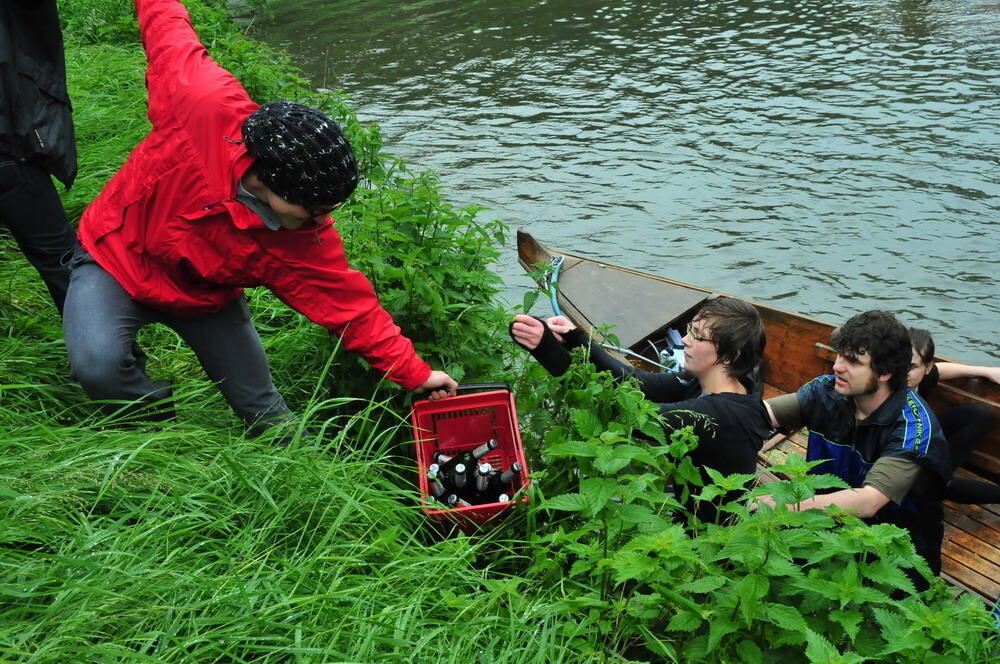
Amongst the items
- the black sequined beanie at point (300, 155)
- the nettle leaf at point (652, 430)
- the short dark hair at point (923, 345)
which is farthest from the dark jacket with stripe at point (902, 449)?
the black sequined beanie at point (300, 155)

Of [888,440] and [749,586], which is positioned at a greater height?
[749,586]

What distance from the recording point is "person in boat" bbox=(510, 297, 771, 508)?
133 inches

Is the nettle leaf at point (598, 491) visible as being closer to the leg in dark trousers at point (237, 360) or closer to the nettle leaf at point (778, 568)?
the nettle leaf at point (778, 568)

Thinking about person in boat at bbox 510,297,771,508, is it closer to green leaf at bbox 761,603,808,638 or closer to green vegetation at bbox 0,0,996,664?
green vegetation at bbox 0,0,996,664

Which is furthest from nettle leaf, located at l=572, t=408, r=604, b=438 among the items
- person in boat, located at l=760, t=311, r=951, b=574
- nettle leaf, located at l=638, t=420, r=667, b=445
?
person in boat, located at l=760, t=311, r=951, b=574

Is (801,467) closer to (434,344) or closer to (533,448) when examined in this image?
(533,448)

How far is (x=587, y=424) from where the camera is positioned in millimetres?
2967

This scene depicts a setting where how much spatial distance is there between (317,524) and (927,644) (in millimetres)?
1908

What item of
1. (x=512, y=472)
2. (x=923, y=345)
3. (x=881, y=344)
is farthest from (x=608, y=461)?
(x=923, y=345)

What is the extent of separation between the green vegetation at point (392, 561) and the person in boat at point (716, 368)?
0.25 metres

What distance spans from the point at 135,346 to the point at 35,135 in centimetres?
99

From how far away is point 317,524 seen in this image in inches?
115

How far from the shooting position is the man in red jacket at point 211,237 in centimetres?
284

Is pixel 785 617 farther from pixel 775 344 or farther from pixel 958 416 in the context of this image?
pixel 775 344
